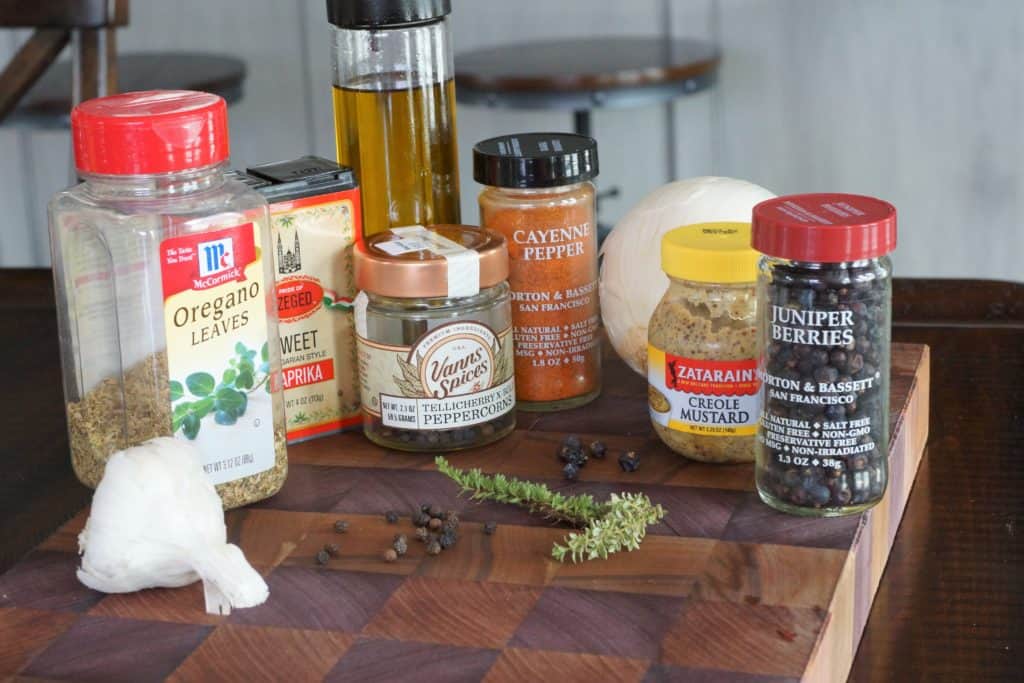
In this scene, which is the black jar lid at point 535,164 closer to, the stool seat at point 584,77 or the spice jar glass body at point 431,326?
the spice jar glass body at point 431,326

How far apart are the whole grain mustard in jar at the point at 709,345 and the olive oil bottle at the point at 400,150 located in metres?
0.20

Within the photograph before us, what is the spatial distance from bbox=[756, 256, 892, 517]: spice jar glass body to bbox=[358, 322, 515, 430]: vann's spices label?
195mm

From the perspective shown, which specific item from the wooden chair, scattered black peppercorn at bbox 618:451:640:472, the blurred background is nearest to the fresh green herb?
scattered black peppercorn at bbox 618:451:640:472

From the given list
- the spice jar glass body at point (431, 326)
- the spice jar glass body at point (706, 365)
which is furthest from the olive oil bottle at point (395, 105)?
the spice jar glass body at point (706, 365)

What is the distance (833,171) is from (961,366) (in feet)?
6.69

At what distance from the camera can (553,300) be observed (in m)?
1.00

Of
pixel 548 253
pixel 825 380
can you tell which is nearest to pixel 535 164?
pixel 548 253

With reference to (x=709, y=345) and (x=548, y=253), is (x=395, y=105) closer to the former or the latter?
(x=548, y=253)

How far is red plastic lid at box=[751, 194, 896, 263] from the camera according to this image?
76 cm

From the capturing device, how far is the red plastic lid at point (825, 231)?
757 mm

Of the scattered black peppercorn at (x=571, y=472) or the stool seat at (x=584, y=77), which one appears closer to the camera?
the scattered black peppercorn at (x=571, y=472)

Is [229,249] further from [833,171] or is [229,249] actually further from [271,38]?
[271,38]

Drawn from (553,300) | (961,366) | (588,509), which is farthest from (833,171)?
(588,509)

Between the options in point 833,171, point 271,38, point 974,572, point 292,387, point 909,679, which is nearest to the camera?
point 909,679
